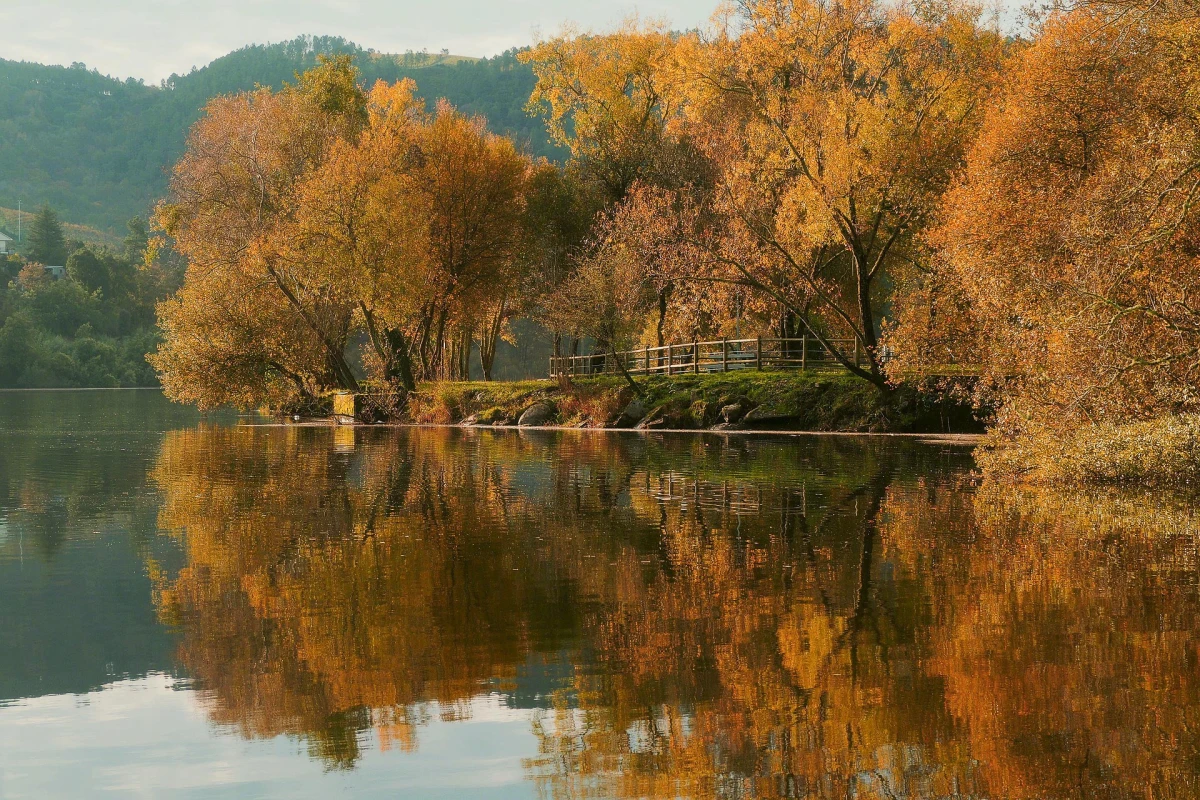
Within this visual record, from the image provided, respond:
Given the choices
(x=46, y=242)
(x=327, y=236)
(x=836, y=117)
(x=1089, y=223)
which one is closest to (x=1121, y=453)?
(x=1089, y=223)

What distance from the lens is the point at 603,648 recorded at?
898 centimetres

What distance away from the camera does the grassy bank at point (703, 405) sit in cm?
3838

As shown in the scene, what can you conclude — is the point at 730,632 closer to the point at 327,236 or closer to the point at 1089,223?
the point at 1089,223

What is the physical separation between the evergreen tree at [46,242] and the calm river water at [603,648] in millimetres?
135163

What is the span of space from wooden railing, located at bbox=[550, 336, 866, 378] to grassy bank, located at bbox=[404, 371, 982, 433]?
181 cm

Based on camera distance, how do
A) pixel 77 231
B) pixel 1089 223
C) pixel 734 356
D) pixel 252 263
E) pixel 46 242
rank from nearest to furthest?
pixel 1089 223 → pixel 734 356 → pixel 252 263 → pixel 46 242 → pixel 77 231

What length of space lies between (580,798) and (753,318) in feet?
162

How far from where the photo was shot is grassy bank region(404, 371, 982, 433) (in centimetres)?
3838

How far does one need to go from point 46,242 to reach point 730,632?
148804mm

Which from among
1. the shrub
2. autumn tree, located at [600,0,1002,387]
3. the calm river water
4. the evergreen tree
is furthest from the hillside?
the calm river water

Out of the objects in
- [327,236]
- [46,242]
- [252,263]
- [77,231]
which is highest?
[77,231]

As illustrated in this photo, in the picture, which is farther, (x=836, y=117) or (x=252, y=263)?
(x=252, y=263)

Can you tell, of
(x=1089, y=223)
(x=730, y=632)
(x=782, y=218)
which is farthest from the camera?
(x=782, y=218)

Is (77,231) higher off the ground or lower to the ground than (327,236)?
higher
